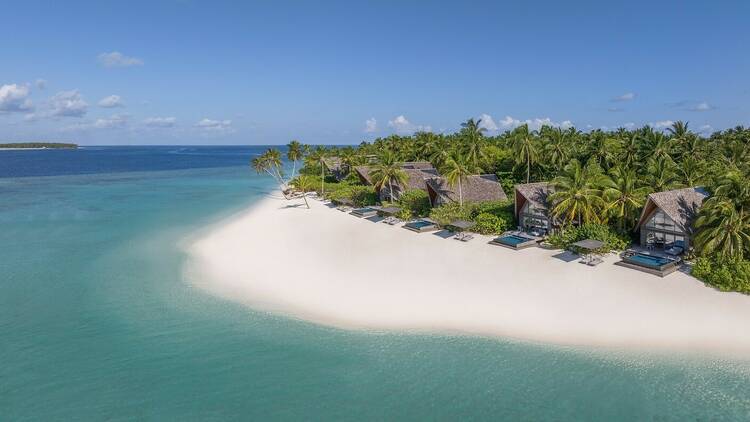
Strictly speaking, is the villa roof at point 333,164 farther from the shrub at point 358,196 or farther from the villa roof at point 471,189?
the villa roof at point 471,189

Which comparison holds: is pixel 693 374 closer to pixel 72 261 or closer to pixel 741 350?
pixel 741 350

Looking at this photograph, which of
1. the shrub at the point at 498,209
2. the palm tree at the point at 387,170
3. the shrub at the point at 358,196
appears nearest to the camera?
the shrub at the point at 498,209

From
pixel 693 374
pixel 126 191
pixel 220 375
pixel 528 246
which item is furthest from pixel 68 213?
pixel 693 374

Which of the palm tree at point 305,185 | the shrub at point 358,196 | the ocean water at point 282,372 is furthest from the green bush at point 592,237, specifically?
the palm tree at point 305,185

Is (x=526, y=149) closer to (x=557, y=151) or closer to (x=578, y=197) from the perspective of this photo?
(x=557, y=151)

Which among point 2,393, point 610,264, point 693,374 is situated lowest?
point 2,393

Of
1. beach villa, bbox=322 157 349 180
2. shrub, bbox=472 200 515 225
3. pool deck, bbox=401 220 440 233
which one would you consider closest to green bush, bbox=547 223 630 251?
shrub, bbox=472 200 515 225

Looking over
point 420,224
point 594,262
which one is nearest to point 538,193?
point 594,262
